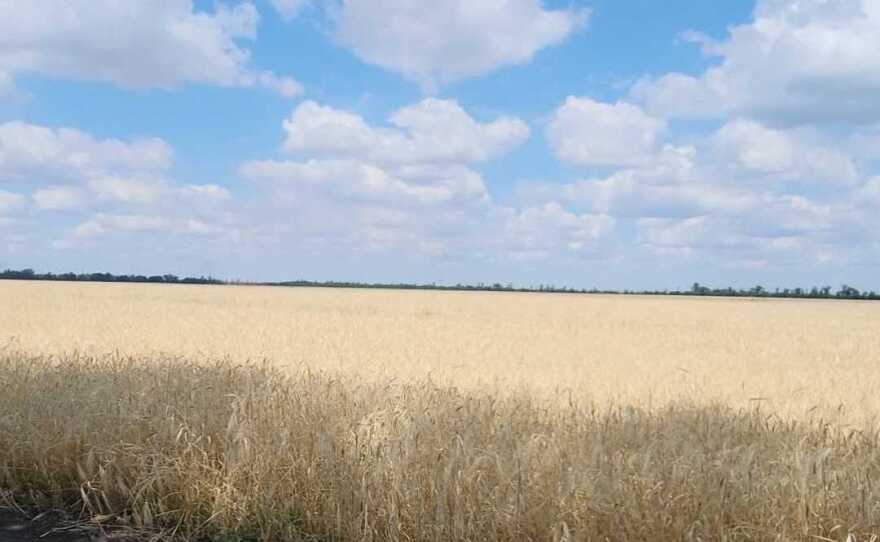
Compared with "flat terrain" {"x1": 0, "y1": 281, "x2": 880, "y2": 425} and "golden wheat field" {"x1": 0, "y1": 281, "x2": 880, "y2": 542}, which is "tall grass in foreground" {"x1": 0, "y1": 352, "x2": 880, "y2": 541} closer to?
"golden wheat field" {"x1": 0, "y1": 281, "x2": 880, "y2": 542}

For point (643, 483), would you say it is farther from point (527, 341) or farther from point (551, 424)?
point (527, 341)

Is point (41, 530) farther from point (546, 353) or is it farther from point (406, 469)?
point (546, 353)

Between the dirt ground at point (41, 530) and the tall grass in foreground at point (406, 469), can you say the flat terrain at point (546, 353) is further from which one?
the dirt ground at point (41, 530)

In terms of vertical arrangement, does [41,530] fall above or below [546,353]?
below

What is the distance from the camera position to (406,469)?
473 cm

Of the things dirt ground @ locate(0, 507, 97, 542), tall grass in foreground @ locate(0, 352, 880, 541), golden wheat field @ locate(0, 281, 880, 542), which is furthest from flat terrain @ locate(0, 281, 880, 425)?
dirt ground @ locate(0, 507, 97, 542)

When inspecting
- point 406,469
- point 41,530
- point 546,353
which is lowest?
point 41,530

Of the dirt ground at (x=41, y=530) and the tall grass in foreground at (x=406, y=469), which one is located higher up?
the tall grass in foreground at (x=406, y=469)

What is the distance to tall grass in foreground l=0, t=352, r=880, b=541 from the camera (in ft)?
13.8

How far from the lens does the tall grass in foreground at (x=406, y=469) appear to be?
4211 mm

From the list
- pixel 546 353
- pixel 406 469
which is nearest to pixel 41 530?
pixel 406 469

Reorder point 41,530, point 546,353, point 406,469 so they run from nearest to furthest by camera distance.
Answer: point 406,469, point 41,530, point 546,353

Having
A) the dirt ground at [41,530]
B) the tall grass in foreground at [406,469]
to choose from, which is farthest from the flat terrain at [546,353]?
the dirt ground at [41,530]

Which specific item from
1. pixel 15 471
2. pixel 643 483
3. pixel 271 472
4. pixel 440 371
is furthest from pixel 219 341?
pixel 643 483
